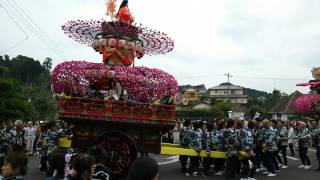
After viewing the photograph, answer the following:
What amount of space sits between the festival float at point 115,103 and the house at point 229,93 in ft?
297

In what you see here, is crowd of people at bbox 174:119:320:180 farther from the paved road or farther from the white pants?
the white pants

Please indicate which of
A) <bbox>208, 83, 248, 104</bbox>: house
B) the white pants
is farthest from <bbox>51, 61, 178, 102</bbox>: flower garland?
<bbox>208, 83, 248, 104</bbox>: house

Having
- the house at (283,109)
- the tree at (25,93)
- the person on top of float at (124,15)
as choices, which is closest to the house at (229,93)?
the house at (283,109)

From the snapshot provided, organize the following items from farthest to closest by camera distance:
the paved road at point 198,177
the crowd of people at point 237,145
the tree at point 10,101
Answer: the tree at point 10,101 < the paved road at point 198,177 < the crowd of people at point 237,145

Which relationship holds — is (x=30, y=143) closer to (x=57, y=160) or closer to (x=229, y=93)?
(x=57, y=160)

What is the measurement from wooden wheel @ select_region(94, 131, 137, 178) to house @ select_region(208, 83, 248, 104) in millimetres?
91133

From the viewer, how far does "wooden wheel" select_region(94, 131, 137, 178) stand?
9.81 meters

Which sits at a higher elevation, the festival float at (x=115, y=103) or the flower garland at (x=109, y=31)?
the flower garland at (x=109, y=31)

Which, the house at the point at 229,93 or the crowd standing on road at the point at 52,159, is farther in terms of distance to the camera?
the house at the point at 229,93

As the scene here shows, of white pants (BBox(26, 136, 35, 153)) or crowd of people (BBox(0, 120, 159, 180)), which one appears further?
white pants (BBox(26, 136, 35, 153))

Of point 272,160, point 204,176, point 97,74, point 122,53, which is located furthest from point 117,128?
point 272,160

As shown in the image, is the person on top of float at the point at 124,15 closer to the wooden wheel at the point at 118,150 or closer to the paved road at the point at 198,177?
the wooden wheel at the point at 118,150

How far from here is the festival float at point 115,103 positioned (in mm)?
9812

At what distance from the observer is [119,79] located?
10.1 m
